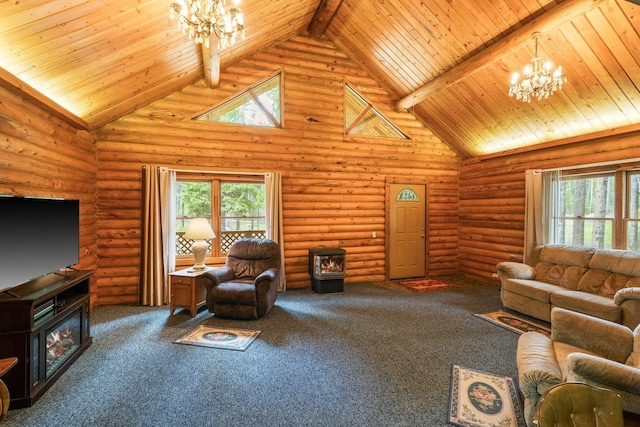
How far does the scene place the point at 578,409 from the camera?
4.05 ft

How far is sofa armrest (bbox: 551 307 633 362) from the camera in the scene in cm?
220

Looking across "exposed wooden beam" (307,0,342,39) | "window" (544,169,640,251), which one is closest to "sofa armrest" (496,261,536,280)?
"window" (544,169,640,251)

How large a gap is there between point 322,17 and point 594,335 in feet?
18.1

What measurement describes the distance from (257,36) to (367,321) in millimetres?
4579

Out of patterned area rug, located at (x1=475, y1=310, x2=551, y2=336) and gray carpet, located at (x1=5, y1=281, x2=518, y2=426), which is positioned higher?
patterned area rug, located at (x1=475, y1=310, x2=551, y2=336)

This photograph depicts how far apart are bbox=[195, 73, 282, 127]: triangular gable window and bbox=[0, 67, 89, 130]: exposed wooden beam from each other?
1.80 m

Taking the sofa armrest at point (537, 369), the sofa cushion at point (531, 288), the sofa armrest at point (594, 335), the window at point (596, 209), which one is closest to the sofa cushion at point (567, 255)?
the sofa cushion at point (531, 288)

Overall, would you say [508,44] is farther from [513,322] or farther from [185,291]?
[185,291]

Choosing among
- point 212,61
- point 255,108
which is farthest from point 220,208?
point 212,61

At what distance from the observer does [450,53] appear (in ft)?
14.7

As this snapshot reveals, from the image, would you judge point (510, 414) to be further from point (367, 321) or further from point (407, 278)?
point (407, 278)

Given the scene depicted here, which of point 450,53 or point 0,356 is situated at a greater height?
point 450,53

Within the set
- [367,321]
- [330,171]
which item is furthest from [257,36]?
[367,321]

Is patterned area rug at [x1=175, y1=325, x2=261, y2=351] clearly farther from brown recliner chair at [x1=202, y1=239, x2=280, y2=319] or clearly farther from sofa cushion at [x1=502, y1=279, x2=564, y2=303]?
sofa cushion at [x1=502, y1=279, x2=564, y2=303]
